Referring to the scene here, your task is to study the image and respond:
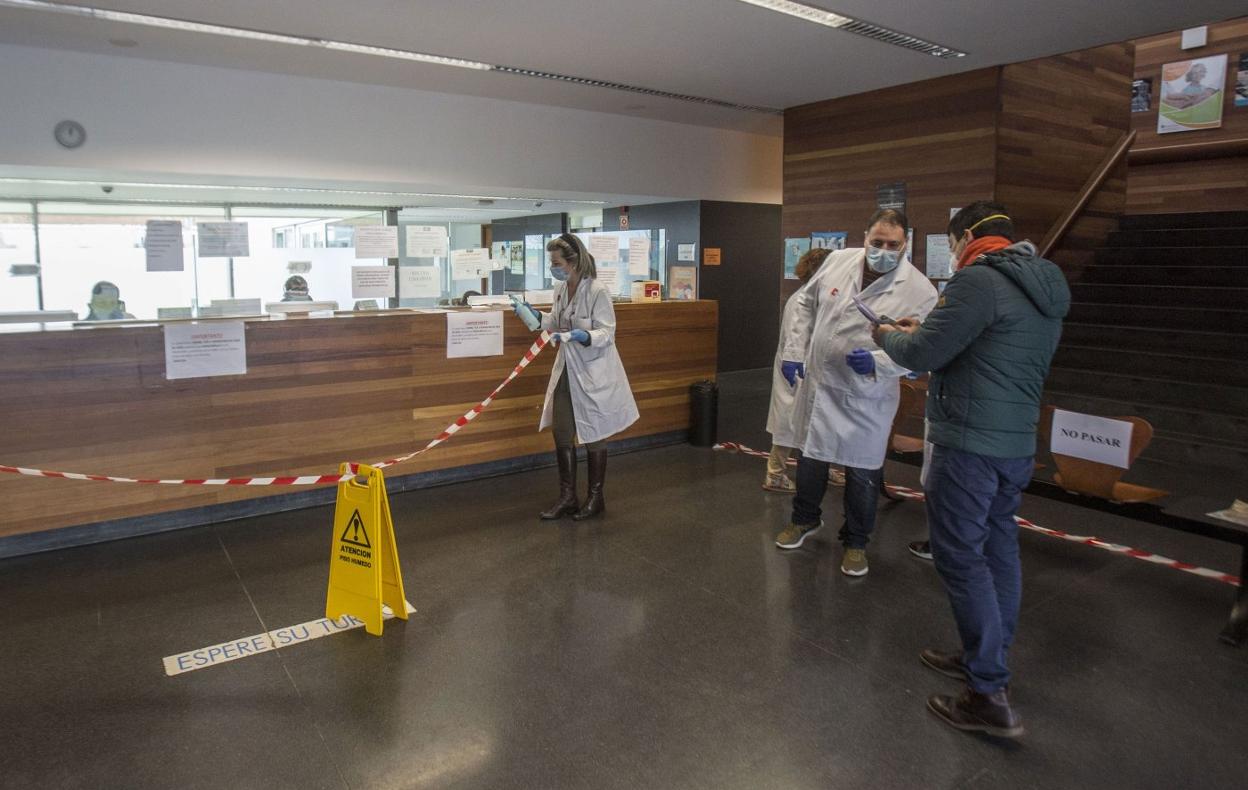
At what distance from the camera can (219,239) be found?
4617mm

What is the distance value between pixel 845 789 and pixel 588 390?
2.58 meters

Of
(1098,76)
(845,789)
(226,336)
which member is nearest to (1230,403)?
(1098,76)

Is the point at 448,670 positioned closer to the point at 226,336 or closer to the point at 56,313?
the point at 226,336

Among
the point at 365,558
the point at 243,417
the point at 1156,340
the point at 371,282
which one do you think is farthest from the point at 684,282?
the point at 365,558

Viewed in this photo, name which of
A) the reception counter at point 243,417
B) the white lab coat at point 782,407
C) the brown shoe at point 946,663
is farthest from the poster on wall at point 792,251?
the brown shoe at point 946,663

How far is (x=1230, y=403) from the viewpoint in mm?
5781

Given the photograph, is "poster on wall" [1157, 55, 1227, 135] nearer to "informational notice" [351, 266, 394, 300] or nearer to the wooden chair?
the wooden chair

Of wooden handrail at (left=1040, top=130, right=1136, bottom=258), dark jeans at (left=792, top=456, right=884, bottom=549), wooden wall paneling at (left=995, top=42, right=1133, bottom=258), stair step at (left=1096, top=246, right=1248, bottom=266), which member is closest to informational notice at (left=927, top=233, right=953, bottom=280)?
wooden wall paneling at (left=995, top=42, right=1133, bottom=258)

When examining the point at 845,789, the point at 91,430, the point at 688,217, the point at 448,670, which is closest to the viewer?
the point at 845,789

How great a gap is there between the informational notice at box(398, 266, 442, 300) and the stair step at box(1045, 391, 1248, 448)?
4.67 meters

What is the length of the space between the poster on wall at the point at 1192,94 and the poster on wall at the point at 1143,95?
4.2 inches

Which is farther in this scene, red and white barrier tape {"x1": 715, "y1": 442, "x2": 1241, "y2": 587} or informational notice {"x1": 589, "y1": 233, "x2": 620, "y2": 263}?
informational notice {"x1": 589, "y1": 233, "x2": 620, "y2": 263}

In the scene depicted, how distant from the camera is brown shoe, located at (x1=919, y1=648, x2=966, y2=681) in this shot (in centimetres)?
287

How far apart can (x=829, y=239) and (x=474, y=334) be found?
11.9 ft
